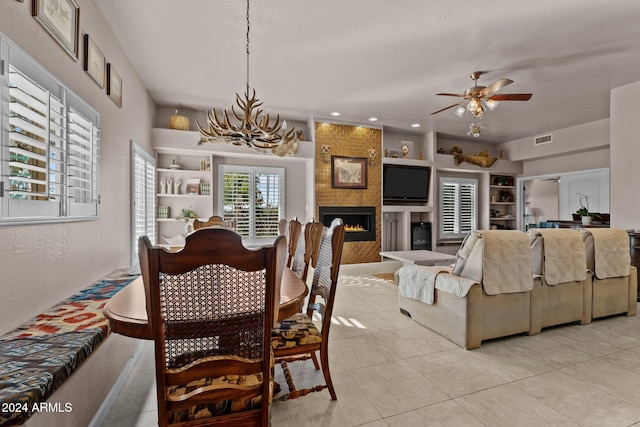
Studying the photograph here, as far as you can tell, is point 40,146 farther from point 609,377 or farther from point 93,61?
point 609,377

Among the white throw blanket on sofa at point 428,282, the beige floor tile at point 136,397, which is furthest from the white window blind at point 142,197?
the white throw blanket on sofa at point 428,282

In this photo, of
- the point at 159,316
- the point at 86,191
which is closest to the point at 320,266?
the point at 159,316

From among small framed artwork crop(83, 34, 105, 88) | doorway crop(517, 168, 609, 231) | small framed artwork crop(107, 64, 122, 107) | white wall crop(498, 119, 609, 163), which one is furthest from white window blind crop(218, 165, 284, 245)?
doorway crop(517, 168, 609, 231)

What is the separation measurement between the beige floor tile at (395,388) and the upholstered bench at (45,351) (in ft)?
5.15

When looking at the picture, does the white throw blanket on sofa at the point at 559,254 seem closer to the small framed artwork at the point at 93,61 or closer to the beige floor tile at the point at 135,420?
the beige floor tile at the point at 135,420

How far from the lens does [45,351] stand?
4.14 ft

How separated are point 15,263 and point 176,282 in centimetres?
121

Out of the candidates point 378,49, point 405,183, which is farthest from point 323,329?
point 405,183

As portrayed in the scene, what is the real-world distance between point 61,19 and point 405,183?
590cm

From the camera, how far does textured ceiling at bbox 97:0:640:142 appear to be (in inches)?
103

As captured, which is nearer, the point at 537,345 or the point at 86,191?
the point at 86,191

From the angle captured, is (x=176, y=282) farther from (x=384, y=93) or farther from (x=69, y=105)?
(x=384, y=93)

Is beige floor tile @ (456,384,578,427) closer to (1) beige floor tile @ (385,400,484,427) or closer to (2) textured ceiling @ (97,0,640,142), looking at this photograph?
(1) beige floor tile @ (385,400,484,427)

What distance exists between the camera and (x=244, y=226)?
5688mm
